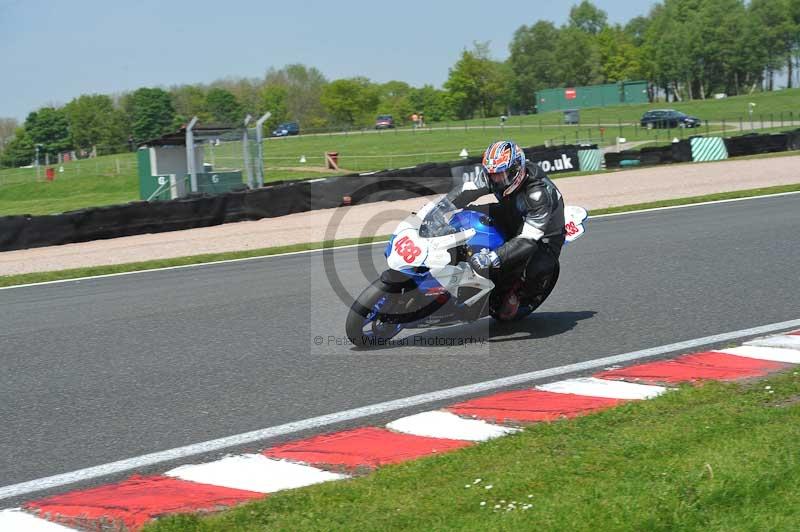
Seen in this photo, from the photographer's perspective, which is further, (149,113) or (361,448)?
(149,113)

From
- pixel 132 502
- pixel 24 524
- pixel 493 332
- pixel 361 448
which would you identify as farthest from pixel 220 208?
pixel 24 524

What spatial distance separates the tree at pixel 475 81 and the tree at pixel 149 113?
37197mm

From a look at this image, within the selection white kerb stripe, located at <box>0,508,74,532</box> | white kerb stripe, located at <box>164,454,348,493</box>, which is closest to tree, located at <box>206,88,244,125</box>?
white kerb stripe, located at <box>164,454,348,493</box>

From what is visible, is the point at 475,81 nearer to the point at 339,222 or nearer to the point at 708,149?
the point at 708,149

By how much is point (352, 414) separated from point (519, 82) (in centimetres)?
14625

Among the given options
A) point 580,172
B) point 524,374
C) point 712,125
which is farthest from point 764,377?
point 712,125

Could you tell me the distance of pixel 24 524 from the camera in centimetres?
428

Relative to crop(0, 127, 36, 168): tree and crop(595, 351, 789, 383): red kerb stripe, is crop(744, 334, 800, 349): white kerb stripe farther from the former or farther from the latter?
crop(0, 127, 36, 168): tree

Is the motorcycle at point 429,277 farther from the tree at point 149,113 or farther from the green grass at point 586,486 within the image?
the tree at point 149,113

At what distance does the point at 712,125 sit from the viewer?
67.8 m

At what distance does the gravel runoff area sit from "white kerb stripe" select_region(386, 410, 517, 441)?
9003 millimetres

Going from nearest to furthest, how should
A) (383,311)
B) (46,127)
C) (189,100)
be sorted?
(383,311) < (46,127) < (189,100)

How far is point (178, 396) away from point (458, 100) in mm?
127828

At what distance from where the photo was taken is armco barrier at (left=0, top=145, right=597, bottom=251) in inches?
818
